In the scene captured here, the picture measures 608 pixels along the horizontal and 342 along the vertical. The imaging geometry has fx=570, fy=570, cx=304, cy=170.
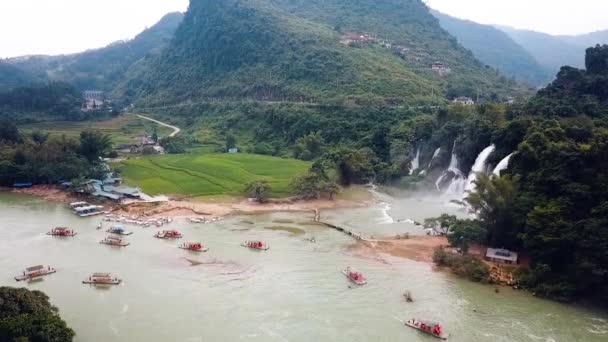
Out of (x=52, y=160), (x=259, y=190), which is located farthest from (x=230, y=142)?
(x=259, y=190)

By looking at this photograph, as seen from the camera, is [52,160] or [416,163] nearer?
[52,160]

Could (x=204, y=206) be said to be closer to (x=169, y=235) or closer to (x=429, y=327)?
(x=169, y=235)

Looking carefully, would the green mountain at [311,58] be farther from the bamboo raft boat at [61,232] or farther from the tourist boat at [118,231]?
the bamboo raft boat at [61,232]

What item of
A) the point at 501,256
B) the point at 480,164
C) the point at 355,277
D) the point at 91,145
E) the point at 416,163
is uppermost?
the point at 480,164

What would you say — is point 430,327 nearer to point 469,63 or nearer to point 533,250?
point 533,250

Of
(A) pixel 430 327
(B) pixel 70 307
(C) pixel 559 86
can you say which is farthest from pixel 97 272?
(C) pixel 559 86

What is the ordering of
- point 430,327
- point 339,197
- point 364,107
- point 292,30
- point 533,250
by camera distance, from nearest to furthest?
point 430,327, point 533,250, point 339,197, point 364,107, point 292,30
